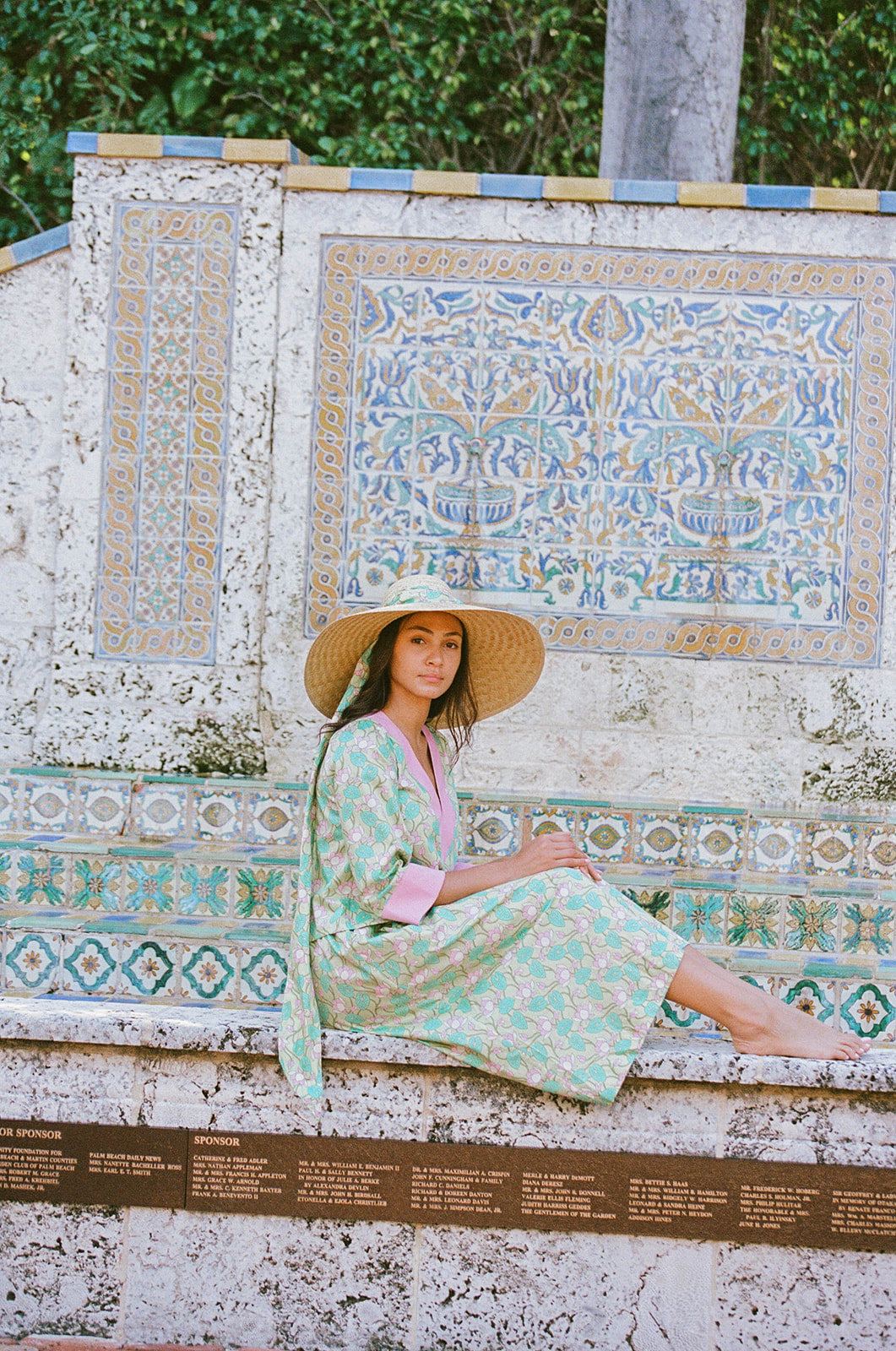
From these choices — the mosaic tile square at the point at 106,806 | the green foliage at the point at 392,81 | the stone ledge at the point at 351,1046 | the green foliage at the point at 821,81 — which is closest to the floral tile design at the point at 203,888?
the mosaic tile square at the point at 106,806

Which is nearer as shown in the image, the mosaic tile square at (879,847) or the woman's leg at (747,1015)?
the woman's leg at (747,1015)

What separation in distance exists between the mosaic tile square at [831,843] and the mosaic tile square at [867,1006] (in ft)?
2.62

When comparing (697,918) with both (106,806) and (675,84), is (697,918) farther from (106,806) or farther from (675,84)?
(675,84)

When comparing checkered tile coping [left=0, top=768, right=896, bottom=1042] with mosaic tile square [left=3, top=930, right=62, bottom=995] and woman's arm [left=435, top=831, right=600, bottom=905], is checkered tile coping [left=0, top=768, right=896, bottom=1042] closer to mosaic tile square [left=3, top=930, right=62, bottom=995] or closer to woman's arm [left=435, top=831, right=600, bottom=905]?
mosaic tile square [left=3, top=930, right=62, bottom=995]

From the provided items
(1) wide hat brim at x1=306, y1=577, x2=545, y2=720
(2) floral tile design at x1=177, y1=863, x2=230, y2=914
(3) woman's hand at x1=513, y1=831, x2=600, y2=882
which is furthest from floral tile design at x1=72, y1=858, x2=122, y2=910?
(3) woman's hand at x1=513, y1=831, x2=600, y2=882

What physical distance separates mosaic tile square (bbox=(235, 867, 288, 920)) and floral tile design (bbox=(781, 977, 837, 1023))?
5.42 ft

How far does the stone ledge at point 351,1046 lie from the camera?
2.77 metres

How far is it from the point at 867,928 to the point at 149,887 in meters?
2.40

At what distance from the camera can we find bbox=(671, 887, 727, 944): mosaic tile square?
455cm

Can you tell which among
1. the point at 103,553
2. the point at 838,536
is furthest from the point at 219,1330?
the point at 838,536

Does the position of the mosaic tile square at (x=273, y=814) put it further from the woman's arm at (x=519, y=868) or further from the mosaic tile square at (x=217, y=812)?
the woman's arm at (x=519, y=868)

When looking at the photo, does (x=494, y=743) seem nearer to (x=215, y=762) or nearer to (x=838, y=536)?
(x=215, y=762)

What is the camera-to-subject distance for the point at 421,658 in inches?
125

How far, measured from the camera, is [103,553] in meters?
5.18
